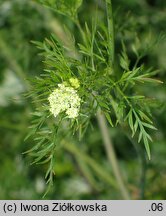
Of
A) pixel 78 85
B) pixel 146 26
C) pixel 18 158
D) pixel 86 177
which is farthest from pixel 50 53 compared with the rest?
pixel 18 158

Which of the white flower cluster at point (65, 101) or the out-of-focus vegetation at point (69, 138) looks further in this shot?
the out-of-focus vegetation at point (69, 138)

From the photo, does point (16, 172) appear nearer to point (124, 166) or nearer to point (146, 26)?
point (124, 166)

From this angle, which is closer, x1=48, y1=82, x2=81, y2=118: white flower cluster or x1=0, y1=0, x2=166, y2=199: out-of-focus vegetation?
x1=48, y1=82, x2=81, y2=118: white flower cluster

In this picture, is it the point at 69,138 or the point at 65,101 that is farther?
the point at 69,138

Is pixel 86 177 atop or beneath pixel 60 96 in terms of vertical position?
beneath
